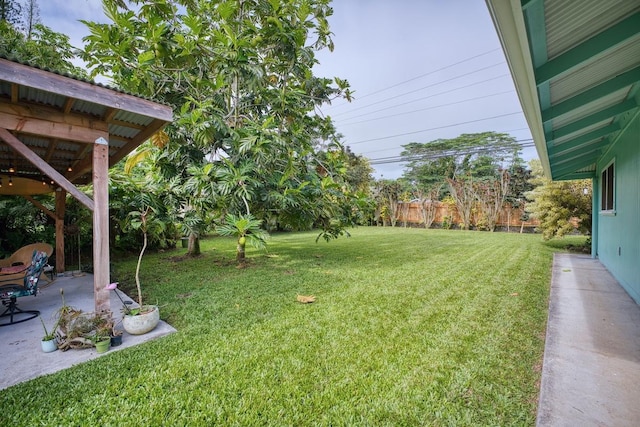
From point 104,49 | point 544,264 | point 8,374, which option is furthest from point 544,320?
point 104,49

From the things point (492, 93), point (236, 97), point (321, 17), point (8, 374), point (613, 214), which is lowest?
point (8, 374)

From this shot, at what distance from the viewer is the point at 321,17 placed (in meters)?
6.12

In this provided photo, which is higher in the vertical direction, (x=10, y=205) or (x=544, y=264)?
(x=10, y=205)

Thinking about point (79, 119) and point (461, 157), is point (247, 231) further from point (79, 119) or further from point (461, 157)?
point (461, 157)

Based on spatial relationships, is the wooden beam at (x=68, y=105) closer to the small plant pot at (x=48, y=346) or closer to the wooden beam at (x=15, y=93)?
the wooden beam at (x=15, y=93)

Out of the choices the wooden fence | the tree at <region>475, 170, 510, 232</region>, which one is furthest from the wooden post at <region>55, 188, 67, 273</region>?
the tree at <region>475, 170, 510, 232</region>

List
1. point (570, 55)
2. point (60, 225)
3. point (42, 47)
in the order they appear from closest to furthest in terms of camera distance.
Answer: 1. point (570, 55)
2. point (60, 225)
3. point (42, 47)

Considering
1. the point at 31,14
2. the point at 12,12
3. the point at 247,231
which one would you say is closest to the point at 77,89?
the point at 247,231

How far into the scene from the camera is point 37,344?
270 centimetres

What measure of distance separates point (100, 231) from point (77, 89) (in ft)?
4.38

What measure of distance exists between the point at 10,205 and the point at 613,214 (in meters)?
12.5

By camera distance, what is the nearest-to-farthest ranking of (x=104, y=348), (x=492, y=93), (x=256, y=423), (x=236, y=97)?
(x=256, y=423), (x=104, y=348), (x=236, y=97), (x=492, y=93)

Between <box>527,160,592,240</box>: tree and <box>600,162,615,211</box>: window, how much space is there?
164 centimetres

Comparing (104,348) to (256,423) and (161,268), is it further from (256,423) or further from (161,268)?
(161,268)
